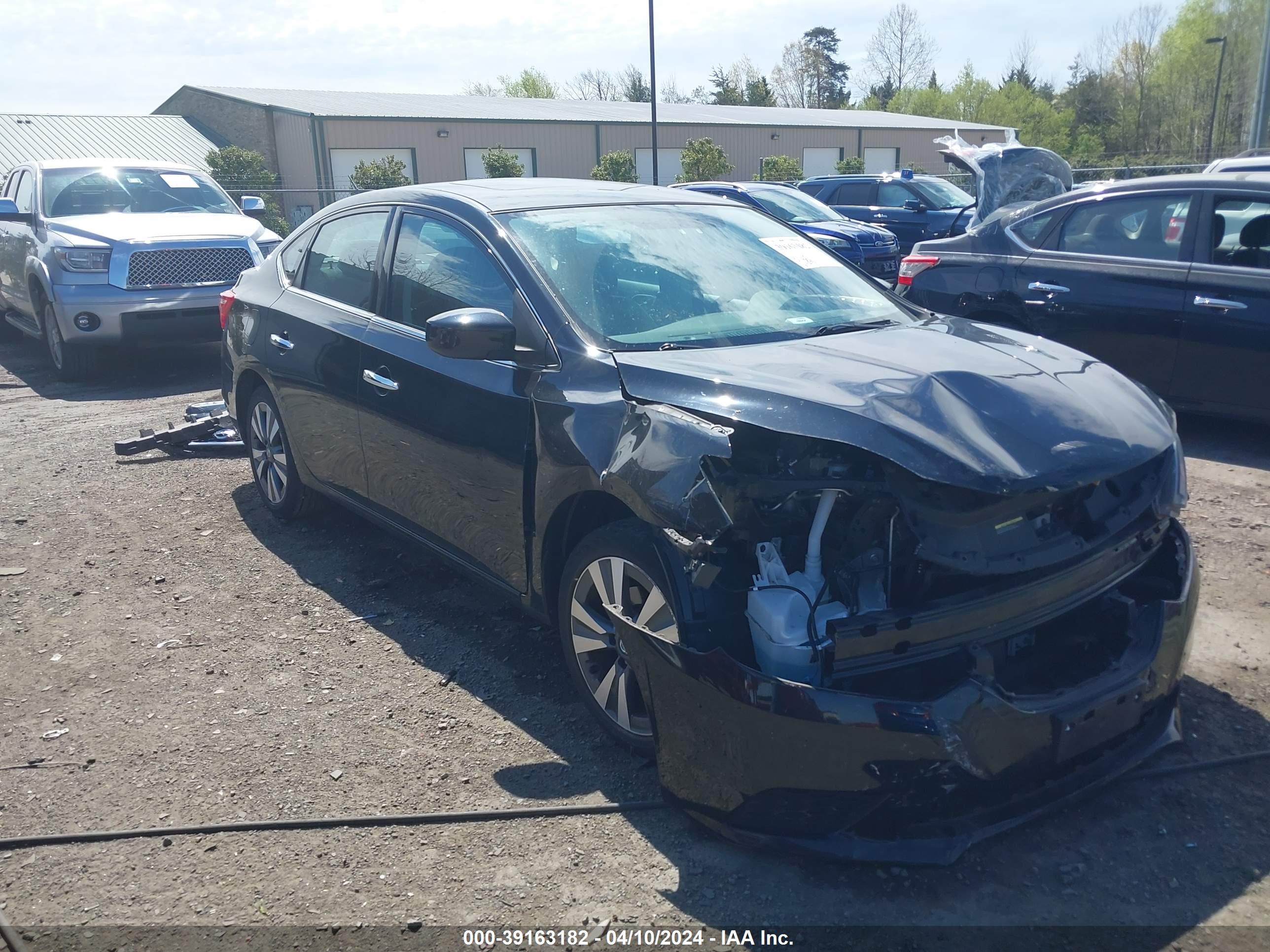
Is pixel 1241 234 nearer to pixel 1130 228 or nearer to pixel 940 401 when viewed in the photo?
pixel 1130 228

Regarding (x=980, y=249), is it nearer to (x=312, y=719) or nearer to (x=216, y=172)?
(x=312, y=719)

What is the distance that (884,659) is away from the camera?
2.62 metres

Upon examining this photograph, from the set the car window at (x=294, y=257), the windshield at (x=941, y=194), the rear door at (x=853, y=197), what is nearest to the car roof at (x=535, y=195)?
the car window at (x=294, y=257)

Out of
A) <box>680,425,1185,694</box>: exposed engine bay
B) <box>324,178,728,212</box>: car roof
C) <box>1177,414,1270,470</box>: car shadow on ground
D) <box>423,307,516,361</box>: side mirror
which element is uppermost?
<box>324,178,728,212</box>: car roof

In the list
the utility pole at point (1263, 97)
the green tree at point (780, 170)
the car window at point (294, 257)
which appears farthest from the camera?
the green tree at point (780, 170)

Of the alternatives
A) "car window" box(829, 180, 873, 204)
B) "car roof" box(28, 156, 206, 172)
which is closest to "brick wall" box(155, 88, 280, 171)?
"car window" box(829, 180, 873, 204)

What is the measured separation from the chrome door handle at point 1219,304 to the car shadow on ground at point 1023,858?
3264mm

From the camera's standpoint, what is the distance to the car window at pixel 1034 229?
7031mm

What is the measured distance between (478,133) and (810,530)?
3784 cm

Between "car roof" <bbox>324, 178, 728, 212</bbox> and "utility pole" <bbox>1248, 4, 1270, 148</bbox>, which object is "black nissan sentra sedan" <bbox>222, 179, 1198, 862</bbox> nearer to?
"car roof" <bbox>324, 178, 728, 212</bbox>

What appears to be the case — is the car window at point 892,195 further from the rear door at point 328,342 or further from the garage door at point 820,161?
the garage door at point 820,161

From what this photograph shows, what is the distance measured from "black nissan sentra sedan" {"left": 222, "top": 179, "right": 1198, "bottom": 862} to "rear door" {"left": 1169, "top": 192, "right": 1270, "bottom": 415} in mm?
2925

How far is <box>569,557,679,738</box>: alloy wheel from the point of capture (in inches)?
118

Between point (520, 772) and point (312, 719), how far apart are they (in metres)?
0.88
